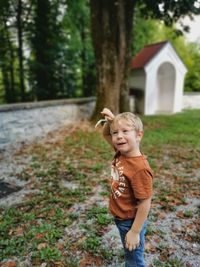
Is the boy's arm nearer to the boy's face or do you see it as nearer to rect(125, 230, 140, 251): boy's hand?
rect(125, 230, 140, 251): boy's hand

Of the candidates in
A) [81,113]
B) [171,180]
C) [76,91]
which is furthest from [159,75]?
[171,180]

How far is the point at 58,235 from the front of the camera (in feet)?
9.56

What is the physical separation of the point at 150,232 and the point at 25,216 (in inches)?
61.9

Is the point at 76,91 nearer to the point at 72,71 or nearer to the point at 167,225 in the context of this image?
the point at 72,71

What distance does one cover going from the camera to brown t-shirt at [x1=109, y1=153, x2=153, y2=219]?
5.22ft

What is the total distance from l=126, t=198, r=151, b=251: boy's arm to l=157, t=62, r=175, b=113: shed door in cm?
1388

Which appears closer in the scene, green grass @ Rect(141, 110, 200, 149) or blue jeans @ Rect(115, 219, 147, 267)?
blue jeans @ Rect(115, 219, 147, 267)

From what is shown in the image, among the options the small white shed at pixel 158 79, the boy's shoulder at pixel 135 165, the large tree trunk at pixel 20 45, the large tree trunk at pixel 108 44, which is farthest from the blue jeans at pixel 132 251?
the small white shed at pixel 158 79

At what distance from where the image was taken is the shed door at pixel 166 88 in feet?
49.0

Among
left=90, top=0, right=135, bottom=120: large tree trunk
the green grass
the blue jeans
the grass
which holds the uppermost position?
left=90, top=0, right=135, bottom=120: large tree trunk

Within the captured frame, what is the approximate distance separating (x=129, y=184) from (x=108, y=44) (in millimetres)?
7641

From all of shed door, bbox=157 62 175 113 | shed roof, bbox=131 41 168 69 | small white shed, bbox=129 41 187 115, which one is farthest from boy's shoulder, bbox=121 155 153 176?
shed door, bbox=157 62 175 113

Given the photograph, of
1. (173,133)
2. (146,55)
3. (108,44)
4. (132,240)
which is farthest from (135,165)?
(146,55)

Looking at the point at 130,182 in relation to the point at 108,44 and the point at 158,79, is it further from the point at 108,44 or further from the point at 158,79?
the point at 158,79
